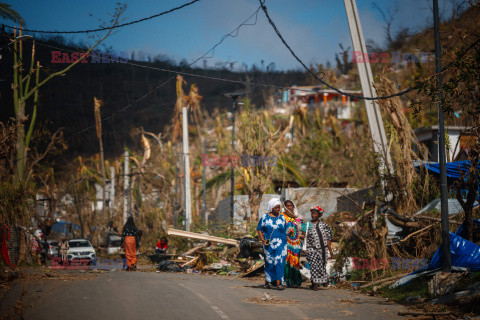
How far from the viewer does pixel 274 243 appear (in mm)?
13242

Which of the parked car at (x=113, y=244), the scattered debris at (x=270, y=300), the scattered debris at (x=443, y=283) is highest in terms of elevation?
the scattered debris at (x=443, y=283)

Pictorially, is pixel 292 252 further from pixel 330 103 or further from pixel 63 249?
pixel 330 103

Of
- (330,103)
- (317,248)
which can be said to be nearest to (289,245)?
(317,248)

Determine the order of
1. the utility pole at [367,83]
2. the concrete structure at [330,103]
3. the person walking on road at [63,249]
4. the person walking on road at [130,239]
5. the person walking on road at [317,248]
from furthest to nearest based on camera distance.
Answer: the concrete structure at [330,103] < the person walking on road at [63,249] < the person walking on road at [130,239] < the utility pole at [367,83] < the person walking on road at [317,248]

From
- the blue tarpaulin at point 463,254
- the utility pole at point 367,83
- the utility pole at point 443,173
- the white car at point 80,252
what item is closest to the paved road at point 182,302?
the utility pole at point 443,173

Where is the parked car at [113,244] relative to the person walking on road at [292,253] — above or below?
below

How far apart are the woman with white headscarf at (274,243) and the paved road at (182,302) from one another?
407 mm

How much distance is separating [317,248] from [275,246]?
1.28 m

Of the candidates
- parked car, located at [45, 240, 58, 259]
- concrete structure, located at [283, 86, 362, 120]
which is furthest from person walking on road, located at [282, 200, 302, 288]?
concrete structure, located at [283, 86, 362, 120]

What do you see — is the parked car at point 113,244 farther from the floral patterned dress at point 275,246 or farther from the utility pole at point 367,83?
the floral patterned dress at point 275,246

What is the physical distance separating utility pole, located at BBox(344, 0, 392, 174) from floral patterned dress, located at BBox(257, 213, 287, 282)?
4.77 m

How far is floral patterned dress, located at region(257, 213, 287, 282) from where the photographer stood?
43.2ft

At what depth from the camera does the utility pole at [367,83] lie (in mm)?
16891

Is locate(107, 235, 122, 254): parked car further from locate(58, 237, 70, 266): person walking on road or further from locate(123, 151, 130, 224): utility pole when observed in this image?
locate(58, 237, 70, 266): person walking on road
